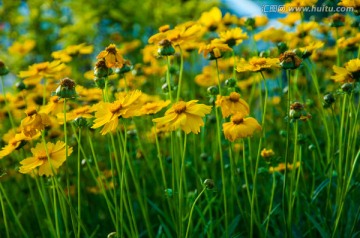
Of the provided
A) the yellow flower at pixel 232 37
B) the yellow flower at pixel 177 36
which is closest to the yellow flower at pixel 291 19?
the yellow flower at pixel 232 37

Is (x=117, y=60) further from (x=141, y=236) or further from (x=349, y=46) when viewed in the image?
(x=349, y=46)

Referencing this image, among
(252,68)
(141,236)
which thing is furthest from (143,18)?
(252,68)

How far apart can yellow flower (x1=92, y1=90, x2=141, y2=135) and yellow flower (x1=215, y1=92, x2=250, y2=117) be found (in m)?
0.15

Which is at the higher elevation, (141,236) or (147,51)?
(147,51)

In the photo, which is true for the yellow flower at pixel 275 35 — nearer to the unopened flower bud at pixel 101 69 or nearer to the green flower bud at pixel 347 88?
the green flower bud at pixel 347 88

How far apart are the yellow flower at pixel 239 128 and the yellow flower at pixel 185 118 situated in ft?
0.19

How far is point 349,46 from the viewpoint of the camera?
53.7 inches

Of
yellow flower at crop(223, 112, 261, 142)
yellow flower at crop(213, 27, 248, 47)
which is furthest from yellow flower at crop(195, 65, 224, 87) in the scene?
yellow flower at crop(223, 112, 261, 142)

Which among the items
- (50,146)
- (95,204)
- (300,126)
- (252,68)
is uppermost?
(252,68)

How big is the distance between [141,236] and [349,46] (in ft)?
2.37

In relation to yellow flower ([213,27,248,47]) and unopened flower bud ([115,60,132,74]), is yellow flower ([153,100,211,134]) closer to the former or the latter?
unopened flower bud ([115,60,132,74])

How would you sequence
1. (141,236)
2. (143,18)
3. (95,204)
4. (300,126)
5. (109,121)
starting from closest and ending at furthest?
(109,121)
(141,236)
(95,204)
(300,126)
(143,18)

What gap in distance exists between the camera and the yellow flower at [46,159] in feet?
3.04

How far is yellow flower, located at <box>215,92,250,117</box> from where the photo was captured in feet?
3.04
